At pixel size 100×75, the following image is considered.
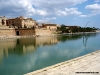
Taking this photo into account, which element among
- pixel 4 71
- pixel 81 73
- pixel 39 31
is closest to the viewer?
pixel 81 73

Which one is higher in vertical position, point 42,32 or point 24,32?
point 24,32

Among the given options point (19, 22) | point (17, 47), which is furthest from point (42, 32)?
point (17, 47)

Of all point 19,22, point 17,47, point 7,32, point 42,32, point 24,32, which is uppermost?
point 19,22

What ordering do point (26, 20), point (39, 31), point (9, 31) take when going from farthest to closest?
point (26, 20) → point (39, 31) → point (9, 31)

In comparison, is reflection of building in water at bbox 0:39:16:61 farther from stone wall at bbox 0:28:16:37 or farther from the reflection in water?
stone wall at bbox 0:28:16:37

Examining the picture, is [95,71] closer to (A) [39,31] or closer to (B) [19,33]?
(B) [19,33]

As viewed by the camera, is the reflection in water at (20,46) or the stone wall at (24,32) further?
the stone wall at (24,32)

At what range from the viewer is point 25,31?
41.8 metres

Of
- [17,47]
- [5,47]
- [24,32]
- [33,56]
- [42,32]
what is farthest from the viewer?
[42,32]

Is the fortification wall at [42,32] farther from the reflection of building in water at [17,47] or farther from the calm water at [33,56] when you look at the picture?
the calm water at [33,56]

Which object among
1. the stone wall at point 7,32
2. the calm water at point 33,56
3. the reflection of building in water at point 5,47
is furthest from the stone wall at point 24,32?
the calm water at point 33,56

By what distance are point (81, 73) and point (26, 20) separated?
44130 millimetres

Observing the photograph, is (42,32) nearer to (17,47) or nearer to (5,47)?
(17,47)

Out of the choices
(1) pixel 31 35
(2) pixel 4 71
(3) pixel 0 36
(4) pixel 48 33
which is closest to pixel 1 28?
(3) pixel 0 36
